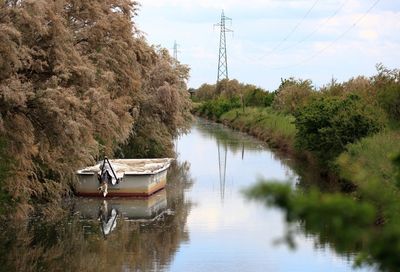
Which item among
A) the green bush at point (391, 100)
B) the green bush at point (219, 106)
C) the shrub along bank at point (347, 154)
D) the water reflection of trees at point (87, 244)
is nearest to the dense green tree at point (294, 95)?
the shrub along bank at point (347, 154)

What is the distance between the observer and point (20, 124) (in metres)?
18.1

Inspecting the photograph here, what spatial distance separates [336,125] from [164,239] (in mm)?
12921

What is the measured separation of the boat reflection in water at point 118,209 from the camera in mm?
21062

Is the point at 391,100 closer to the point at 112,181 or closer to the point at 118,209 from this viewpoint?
the point at 112,181

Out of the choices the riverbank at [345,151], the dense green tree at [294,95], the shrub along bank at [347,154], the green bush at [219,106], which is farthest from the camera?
the green bush at [219,106]

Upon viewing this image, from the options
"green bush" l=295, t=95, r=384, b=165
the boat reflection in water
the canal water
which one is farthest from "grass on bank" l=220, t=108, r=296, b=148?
the canal water

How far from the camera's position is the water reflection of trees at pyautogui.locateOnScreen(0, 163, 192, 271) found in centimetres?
1570

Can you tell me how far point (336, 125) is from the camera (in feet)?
96.1

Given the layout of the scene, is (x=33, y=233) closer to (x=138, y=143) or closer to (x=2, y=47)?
(x=2, y=47)

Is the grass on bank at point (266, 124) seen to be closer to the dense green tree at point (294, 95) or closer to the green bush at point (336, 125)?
the dense green tree at point (294, 95)

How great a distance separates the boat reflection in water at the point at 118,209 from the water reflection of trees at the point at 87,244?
0.89 ft

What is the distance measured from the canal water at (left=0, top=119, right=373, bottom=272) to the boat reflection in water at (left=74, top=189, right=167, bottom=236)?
3cm

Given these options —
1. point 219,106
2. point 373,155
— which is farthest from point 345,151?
point 219,106

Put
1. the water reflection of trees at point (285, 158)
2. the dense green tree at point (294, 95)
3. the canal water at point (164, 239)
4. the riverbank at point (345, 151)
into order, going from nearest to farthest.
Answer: the canal water at point (164, 239)
the riverbank at point (345, 151)
the water reflection of trees at point (285, 158)
the dense green tree at point (294, 95)
